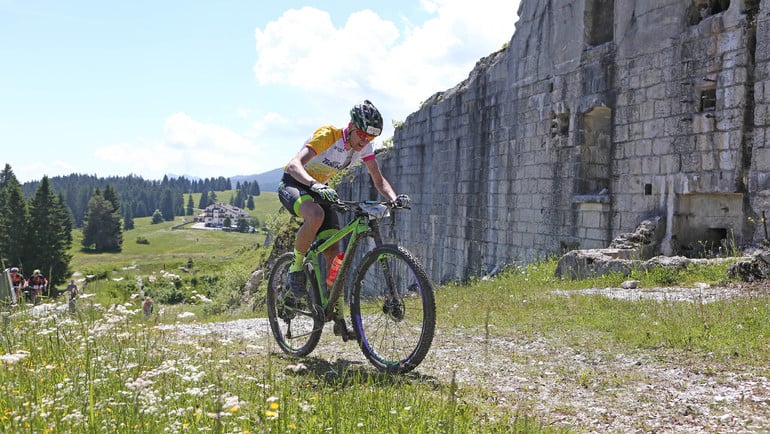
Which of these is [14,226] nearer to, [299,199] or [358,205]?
A: [299,199]

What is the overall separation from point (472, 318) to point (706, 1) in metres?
6.43

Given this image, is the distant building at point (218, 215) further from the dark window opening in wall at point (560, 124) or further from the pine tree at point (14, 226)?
the dark window opening in wall at point (560, 124)

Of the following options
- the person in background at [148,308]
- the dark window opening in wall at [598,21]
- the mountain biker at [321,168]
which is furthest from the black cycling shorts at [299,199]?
the dark window opening in wall at [598,21]

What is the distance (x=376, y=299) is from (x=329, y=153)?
126cm

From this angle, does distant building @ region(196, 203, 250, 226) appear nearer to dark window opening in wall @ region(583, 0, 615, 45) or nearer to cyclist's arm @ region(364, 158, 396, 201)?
dark window opening in wall @ region(583, 0, 615, 45)

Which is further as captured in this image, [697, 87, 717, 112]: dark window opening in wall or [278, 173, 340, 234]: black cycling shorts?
[697, 87, 717, 112]: dark window opening in wall

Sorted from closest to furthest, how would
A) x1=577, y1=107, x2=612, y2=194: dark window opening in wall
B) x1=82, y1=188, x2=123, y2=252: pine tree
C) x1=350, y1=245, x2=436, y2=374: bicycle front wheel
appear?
x1=350, y1=245, x2=436, y2=374: bicycle front wheel → x1=577, y1=107, x2=612, y2=194: dark window opening in wall → x1=82, y1=188, x2=123, y2=252: pine tree

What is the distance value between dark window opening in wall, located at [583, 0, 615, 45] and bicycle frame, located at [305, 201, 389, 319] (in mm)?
8725

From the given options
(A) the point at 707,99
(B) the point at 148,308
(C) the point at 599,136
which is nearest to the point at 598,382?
(B) the point at 148,308

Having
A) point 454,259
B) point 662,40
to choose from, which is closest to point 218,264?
point 454,259

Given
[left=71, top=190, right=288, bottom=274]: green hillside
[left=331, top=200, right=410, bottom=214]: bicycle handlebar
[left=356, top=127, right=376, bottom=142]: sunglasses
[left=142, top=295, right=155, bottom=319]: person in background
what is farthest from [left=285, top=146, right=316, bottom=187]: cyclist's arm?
[left=71, top=190, right=288, bottom=274]: green hillside

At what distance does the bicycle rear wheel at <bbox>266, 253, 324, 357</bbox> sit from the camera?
5.04 metres

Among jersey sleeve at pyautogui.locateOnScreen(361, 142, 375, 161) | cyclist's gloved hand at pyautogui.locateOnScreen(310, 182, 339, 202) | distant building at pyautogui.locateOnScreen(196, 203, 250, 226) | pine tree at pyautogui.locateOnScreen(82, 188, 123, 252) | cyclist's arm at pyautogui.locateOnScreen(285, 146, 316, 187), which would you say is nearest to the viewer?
cyclist's gloved hand at pyautogui.locateOnScreen(310, 182, 339, 202)

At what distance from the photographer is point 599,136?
11.9 meters
